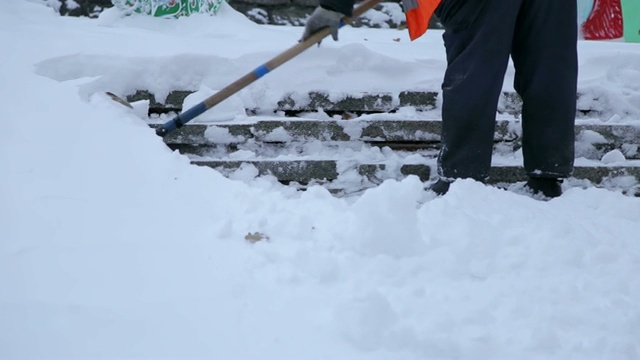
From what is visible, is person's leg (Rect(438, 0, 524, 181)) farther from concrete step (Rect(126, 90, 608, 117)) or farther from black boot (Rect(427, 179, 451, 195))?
concrete step (Rect(126, 90, 608, 117))

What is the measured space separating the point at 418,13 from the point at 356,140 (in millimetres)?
733

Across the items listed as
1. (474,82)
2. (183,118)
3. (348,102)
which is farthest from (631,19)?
(183,118)

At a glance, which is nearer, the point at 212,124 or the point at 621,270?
the point at 621,270

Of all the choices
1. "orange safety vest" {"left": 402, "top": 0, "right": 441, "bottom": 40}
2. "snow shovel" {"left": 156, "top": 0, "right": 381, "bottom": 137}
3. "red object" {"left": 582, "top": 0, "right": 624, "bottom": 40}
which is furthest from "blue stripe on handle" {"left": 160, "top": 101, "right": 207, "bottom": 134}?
"red object" {"left": 582, "top": 0, "right": 624, "bottom": 40}

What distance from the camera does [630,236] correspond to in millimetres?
2037

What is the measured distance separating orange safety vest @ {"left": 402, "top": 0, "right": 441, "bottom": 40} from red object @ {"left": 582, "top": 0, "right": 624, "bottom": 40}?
12.1 feet

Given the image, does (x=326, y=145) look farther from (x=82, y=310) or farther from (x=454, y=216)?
(x=82, y=310)

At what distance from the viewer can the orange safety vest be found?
2.37m

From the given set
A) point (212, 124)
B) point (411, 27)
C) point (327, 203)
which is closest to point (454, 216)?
point (327, 203)

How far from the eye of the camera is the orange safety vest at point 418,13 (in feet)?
7.79

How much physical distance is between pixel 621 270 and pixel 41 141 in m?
1.91

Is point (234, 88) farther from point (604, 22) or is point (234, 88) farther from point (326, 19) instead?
point (604, 22)

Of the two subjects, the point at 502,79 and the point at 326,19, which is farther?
the point at 326,19

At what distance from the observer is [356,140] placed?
297cm
